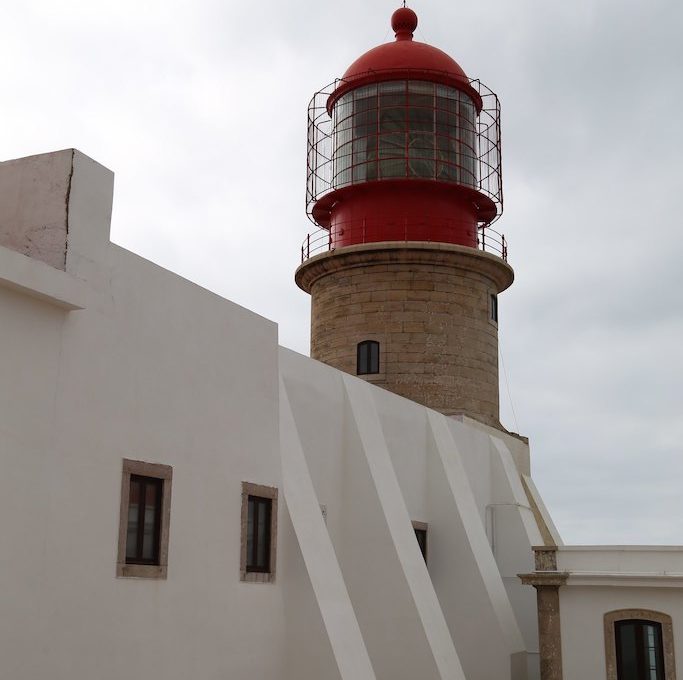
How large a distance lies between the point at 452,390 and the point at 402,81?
646 centimetres

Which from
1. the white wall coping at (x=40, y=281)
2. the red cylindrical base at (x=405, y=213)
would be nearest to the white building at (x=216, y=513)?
the white wall coping at (x=40, y=281)

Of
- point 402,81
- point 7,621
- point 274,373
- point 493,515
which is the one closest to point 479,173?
point 402,81

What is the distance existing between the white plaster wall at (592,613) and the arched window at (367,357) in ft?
20.4

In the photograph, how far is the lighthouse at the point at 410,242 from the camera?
20266mm

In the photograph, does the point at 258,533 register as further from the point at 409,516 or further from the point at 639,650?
the point at 639,650

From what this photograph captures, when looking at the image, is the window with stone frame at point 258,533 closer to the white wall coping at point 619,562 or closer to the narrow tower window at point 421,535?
the narrow tower window at point 421,535

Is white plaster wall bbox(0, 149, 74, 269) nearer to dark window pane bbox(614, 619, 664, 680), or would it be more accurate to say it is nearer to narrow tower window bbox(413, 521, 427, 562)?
narrow tower window bbox(413, 521, 427, 562)

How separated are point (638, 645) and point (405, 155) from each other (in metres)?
10.5

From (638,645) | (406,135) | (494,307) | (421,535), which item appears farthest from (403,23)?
(638,645)

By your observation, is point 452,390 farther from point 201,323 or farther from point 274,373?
point 201,323

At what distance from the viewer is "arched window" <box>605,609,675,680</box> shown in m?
15.2

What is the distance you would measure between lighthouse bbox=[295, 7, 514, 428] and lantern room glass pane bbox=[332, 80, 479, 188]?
3 centimetres

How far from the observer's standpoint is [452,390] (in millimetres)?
20188

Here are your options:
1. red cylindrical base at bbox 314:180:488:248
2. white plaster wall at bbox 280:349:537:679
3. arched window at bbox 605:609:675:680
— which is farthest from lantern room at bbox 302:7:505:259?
arched window at bbox 605:609:675:680
